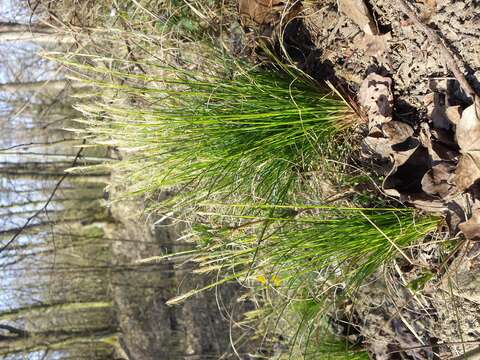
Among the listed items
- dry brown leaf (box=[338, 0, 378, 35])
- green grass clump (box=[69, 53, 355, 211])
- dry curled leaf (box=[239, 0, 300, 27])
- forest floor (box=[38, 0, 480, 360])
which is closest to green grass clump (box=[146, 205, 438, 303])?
forest floor (box=[38, 0, 480, 360])

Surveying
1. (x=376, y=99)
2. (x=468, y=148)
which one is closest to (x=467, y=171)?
(x=468, y=148)

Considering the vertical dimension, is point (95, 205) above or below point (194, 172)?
below

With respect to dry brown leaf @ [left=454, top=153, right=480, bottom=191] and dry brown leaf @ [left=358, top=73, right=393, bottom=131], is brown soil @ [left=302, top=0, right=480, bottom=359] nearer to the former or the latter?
dry brown leaf @ [left=358, top=73, right=393, bottom=131]

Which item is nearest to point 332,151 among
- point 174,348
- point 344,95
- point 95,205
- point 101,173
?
point 344,95

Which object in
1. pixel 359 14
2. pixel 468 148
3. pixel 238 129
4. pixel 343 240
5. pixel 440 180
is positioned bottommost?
pixel 343 240

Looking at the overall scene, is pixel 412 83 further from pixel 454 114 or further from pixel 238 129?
pixel 238 129

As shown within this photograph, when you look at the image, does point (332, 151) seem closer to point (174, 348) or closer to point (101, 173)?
point (174, 348)
